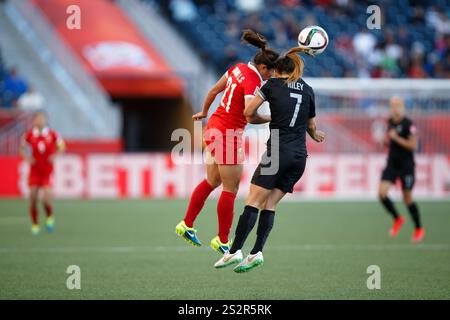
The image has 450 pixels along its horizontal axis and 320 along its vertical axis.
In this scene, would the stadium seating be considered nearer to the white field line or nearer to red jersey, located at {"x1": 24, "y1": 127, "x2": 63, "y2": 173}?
red jersey, located at {"x1": 24, "y1": 127, "x2": 63, "y2": 173}

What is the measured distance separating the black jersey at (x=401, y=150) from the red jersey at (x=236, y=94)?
603cm

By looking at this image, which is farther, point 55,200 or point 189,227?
point 55,200

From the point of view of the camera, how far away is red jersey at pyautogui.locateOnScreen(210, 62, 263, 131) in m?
10.1

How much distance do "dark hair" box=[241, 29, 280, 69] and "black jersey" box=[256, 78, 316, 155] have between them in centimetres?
36

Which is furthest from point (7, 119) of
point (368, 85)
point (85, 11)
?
point (368, 85)

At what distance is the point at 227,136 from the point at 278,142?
2.73ft

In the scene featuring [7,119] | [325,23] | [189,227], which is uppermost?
[325,23]

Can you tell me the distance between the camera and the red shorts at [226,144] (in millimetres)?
10492

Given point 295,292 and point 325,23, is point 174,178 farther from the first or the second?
point 295,292

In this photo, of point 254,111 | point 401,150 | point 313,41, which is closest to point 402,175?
point 401,150

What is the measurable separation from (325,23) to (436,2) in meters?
4.25

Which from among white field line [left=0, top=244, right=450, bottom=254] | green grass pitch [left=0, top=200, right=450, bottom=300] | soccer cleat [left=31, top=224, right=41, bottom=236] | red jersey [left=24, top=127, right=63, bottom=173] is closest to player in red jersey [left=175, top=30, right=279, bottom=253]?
green grass pitch [left=0, top=200, right=450, bottom=300]

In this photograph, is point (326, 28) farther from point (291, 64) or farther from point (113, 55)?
point (291, 64)

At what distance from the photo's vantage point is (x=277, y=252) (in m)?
13.7
